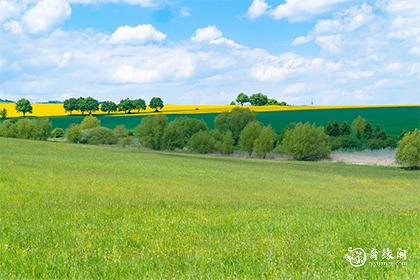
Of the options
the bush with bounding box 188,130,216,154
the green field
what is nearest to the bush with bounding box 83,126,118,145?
the bush with bounding box 188,130,216,154

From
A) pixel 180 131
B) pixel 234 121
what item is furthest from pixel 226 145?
pixel 234 121

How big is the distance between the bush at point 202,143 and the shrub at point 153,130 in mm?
10921

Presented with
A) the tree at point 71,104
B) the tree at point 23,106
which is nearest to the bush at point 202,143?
the tree at point 23,106

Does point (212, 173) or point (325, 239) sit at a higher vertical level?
point (325, 239)

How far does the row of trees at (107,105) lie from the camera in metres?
182

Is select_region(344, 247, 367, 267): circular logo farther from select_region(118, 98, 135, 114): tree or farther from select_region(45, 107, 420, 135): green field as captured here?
select_region(118, 98, 135, 114): tree

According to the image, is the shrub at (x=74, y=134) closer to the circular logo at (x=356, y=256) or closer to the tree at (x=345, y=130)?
the tree at (x=345, y=130)

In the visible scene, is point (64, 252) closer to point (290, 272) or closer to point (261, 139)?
point (290, 272)

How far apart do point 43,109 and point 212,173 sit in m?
159

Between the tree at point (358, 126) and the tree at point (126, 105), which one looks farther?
the tree at point (126, 105)

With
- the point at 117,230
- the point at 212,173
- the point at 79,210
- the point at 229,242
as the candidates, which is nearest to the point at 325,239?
the point at 229,242

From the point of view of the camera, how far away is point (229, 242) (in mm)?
10672

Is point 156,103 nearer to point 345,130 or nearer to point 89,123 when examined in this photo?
point 89,123

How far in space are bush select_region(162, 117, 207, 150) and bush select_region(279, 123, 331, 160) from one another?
87.1ft
